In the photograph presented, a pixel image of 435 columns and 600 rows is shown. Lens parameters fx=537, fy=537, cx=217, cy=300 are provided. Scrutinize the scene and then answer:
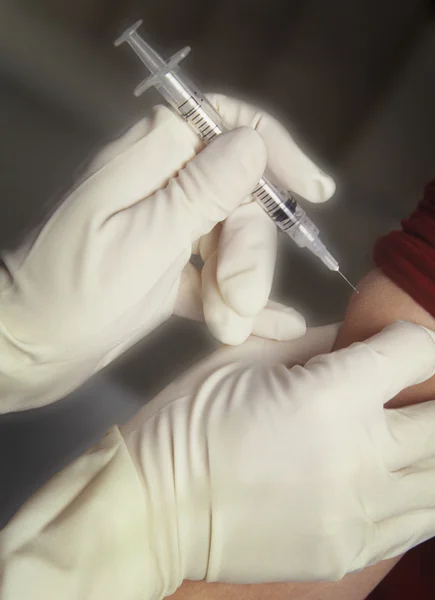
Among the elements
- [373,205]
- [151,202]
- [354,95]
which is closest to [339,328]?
[151,202]

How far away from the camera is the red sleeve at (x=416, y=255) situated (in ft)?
2.41

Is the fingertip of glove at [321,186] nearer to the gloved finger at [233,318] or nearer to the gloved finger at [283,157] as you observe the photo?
the gloved finger at [283,157]

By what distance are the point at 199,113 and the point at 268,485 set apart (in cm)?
50

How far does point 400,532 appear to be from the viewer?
0.68 m

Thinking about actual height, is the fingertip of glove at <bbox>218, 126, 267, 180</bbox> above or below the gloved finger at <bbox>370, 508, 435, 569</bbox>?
above

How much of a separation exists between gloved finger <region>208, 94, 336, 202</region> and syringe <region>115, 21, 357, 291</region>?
1.1 inches

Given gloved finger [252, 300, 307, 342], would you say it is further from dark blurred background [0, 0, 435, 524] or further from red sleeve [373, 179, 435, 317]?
dark blurred background [0, 0, 435, 524]

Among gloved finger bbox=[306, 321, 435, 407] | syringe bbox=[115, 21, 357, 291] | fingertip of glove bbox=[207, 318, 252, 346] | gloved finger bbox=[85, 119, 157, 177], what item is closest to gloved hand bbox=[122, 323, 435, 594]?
gloved finger bbox=[306, 321, 435, 407]

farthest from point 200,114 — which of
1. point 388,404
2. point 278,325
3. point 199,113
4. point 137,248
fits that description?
point 388,404

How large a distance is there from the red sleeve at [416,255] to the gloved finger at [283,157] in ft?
0.39

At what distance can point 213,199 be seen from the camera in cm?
72

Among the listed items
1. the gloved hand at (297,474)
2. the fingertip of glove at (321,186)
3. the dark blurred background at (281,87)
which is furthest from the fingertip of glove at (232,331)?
the dark blurred background at (281,87)

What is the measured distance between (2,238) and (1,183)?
0.16 metres

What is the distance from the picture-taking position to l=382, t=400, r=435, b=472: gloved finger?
2.20 ft
